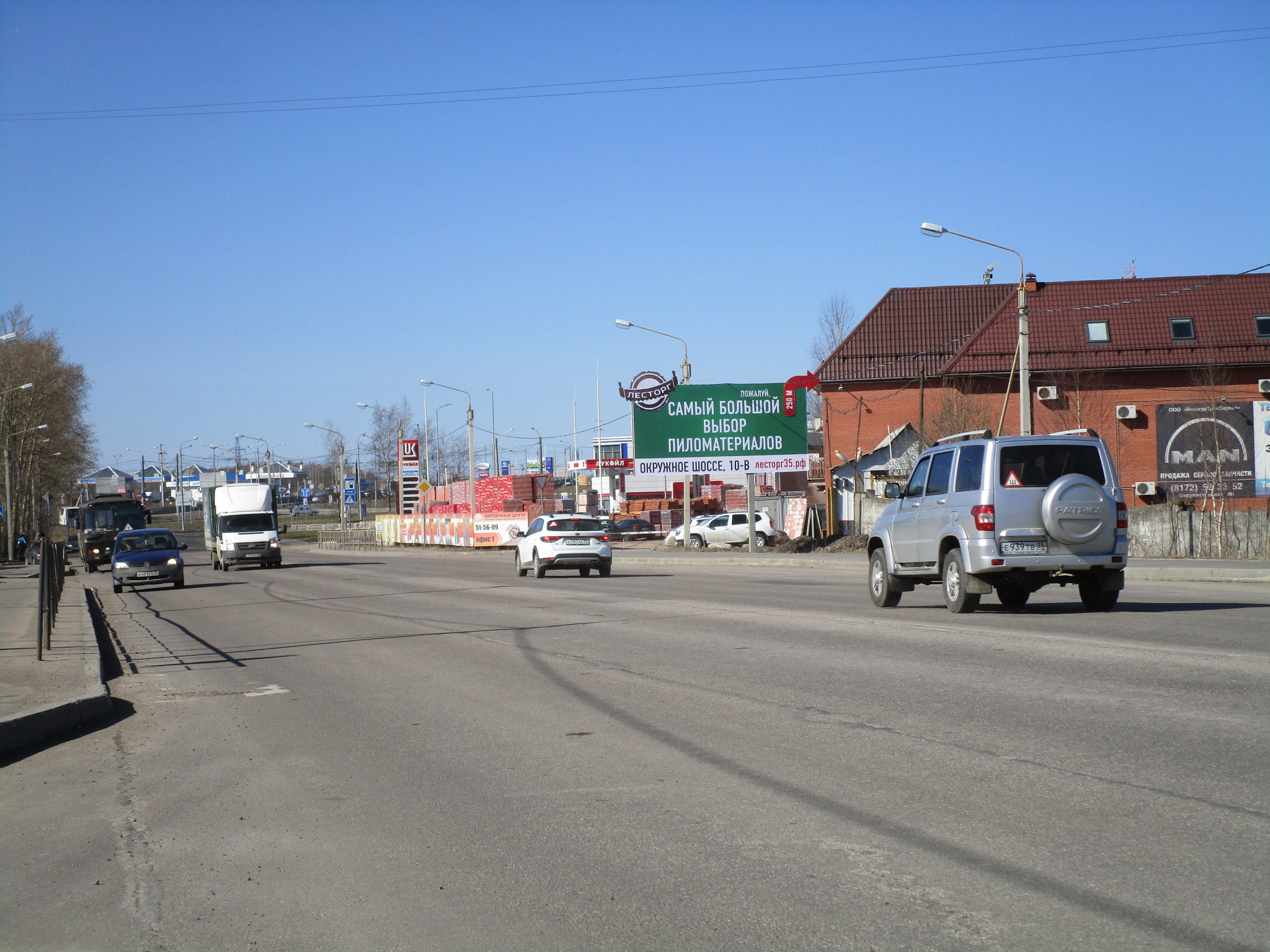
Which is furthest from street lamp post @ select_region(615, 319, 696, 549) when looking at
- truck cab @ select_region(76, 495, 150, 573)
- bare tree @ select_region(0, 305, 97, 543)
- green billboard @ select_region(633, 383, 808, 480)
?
bare tree @ select_region(0, 305, 97, 543)

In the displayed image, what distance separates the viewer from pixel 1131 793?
5742 mm

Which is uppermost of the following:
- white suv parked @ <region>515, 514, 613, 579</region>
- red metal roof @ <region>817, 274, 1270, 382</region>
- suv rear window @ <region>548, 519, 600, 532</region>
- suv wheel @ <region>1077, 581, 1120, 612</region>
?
red metal roof @ <region>817, 274, 1270, 382</region>

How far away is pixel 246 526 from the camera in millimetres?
43219

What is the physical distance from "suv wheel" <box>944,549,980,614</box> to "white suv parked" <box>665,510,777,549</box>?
2886 centimetres

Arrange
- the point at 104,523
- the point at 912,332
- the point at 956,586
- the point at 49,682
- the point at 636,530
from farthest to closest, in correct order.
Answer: the point at 636,530 < the point at 912,332 < the point at 104,523 < the point at 956,586 < the point at 49,682

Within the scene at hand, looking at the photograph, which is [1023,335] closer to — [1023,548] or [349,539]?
[1023,548]

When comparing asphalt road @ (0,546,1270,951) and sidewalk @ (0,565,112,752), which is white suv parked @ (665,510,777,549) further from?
asphalt road @ (0,546,1270,951)

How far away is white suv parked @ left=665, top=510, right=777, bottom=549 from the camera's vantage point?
46188 mm

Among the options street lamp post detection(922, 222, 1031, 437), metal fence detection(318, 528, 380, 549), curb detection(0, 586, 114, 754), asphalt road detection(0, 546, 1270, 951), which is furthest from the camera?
metal fence detection(318, 528, 380, 549)

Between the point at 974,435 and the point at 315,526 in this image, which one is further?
the point at 315,526

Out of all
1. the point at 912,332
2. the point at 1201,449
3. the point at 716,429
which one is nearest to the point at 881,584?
the point at 716,429

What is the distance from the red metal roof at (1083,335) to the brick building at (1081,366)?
0.05 m

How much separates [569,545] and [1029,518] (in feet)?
55.1

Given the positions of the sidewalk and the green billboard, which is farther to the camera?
the green billboard
